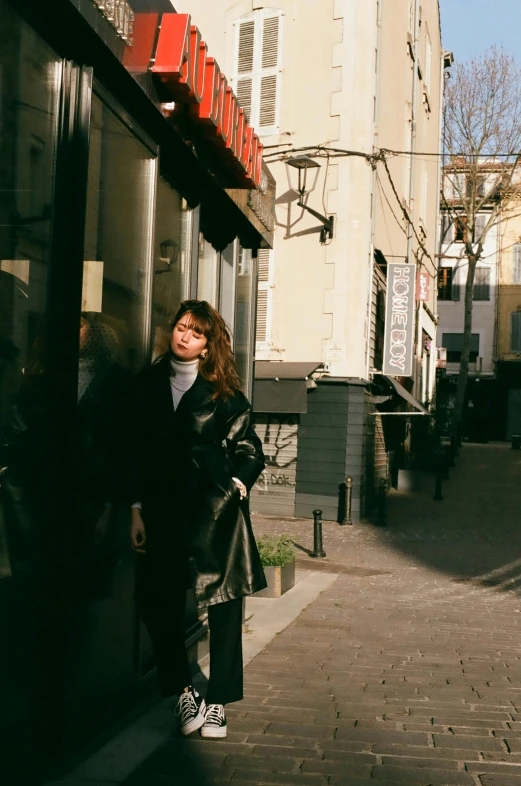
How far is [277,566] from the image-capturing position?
27.5ft

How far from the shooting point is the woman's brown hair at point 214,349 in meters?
4.07

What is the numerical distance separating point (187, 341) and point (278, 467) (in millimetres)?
13138

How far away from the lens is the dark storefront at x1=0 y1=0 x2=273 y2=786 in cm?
324

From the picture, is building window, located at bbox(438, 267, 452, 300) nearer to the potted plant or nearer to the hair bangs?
the potted plant

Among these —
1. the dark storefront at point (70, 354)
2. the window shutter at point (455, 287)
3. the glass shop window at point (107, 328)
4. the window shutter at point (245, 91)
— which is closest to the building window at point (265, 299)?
the window shutter at point (245, 91)

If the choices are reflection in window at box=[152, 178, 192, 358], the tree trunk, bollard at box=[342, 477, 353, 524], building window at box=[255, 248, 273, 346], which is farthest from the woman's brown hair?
the tree trunk

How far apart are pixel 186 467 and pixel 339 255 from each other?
13.5 metres

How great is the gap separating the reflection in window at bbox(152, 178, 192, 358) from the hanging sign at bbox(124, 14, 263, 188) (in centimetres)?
44

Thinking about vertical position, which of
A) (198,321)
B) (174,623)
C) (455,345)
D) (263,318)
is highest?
(455,345)

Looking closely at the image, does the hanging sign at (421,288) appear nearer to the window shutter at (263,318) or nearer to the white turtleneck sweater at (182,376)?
the window shutter at (263,318)

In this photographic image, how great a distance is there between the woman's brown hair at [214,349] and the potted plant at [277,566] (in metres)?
4.42

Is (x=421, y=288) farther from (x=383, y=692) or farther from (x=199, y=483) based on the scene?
(x=199, y=483)

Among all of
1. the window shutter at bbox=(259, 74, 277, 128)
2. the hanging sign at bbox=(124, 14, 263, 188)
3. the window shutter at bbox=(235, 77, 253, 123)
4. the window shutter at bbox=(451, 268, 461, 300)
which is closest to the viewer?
the hanging sign at bbox=(124, 14, 263, 188)

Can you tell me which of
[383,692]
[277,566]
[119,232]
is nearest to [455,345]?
[277,566]
